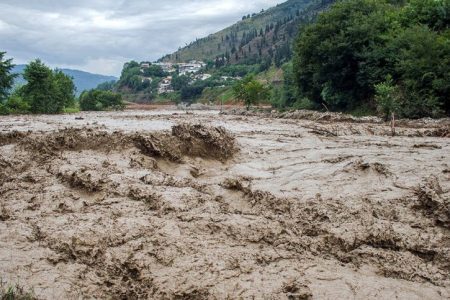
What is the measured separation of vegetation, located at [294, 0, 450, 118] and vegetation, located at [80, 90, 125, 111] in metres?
38.5

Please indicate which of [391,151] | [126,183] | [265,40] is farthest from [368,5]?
[265,40]

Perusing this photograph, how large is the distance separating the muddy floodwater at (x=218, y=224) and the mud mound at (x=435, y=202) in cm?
2

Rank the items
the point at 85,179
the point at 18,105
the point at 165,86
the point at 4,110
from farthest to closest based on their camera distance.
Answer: the point at 165,86 → the point at 18,105 → the point at 4,110 → the point at 85,179

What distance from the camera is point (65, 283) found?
16.0 ft

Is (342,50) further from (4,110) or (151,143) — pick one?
(4,110)

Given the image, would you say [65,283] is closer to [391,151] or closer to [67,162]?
[67,162]

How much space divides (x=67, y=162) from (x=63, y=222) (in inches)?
129

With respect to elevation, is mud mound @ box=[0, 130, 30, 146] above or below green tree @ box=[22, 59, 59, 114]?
below

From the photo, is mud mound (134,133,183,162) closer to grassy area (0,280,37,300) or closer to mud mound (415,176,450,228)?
mud mound (415,176,450,228)

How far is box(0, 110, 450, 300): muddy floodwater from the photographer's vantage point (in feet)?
16.0

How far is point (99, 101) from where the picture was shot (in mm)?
69812

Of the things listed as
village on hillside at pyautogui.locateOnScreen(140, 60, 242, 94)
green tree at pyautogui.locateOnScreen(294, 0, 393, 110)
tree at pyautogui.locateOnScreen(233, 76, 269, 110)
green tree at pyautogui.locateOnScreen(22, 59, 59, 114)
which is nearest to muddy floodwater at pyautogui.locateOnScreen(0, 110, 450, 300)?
green tree at pyautogui.locateOnScreen(294, 0, 393, 110)

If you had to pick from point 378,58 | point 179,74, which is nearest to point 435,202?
point 378,58

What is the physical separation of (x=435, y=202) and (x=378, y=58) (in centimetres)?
2515
